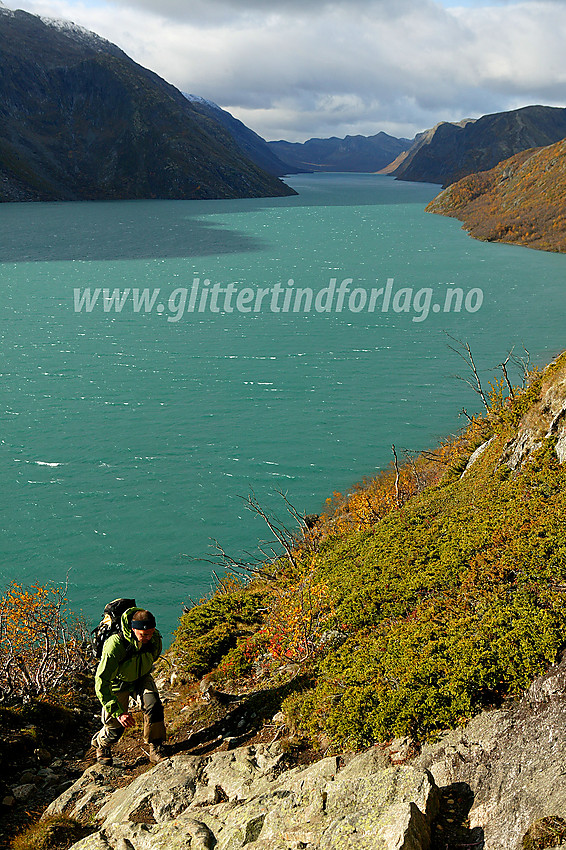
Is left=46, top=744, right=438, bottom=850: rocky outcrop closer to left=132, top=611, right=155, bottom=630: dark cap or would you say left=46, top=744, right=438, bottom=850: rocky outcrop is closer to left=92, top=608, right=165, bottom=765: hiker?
left=92, top=608, right=165, bottom=765: hiker

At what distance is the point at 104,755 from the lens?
862cm

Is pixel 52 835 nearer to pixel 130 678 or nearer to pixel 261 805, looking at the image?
pixel 130 678

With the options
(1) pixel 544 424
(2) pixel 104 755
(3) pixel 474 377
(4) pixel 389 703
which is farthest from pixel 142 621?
(3) pixel 474 377

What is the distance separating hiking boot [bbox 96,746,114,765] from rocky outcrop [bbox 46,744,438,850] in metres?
0.51

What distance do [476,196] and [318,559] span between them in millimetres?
146726

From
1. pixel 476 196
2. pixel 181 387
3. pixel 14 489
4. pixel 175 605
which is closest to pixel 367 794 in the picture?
pixel 175 605

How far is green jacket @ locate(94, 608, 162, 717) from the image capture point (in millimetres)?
8172

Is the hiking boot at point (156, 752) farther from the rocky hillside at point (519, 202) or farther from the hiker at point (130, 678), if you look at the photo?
the rocky hillside at point (519, 202)

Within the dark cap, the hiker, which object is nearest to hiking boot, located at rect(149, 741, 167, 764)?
the hiker

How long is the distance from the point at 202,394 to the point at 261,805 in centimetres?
2799

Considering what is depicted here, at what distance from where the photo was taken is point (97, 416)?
29812 millimetres

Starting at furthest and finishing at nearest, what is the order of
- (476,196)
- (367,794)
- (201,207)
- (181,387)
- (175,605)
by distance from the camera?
(201,207)
(476,196)
(181,387)
(175,605)
(367,794)

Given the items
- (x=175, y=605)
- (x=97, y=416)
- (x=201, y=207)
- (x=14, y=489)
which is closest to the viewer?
(x=175, y=605)

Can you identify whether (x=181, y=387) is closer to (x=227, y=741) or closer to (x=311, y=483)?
(x=311, y=483)
